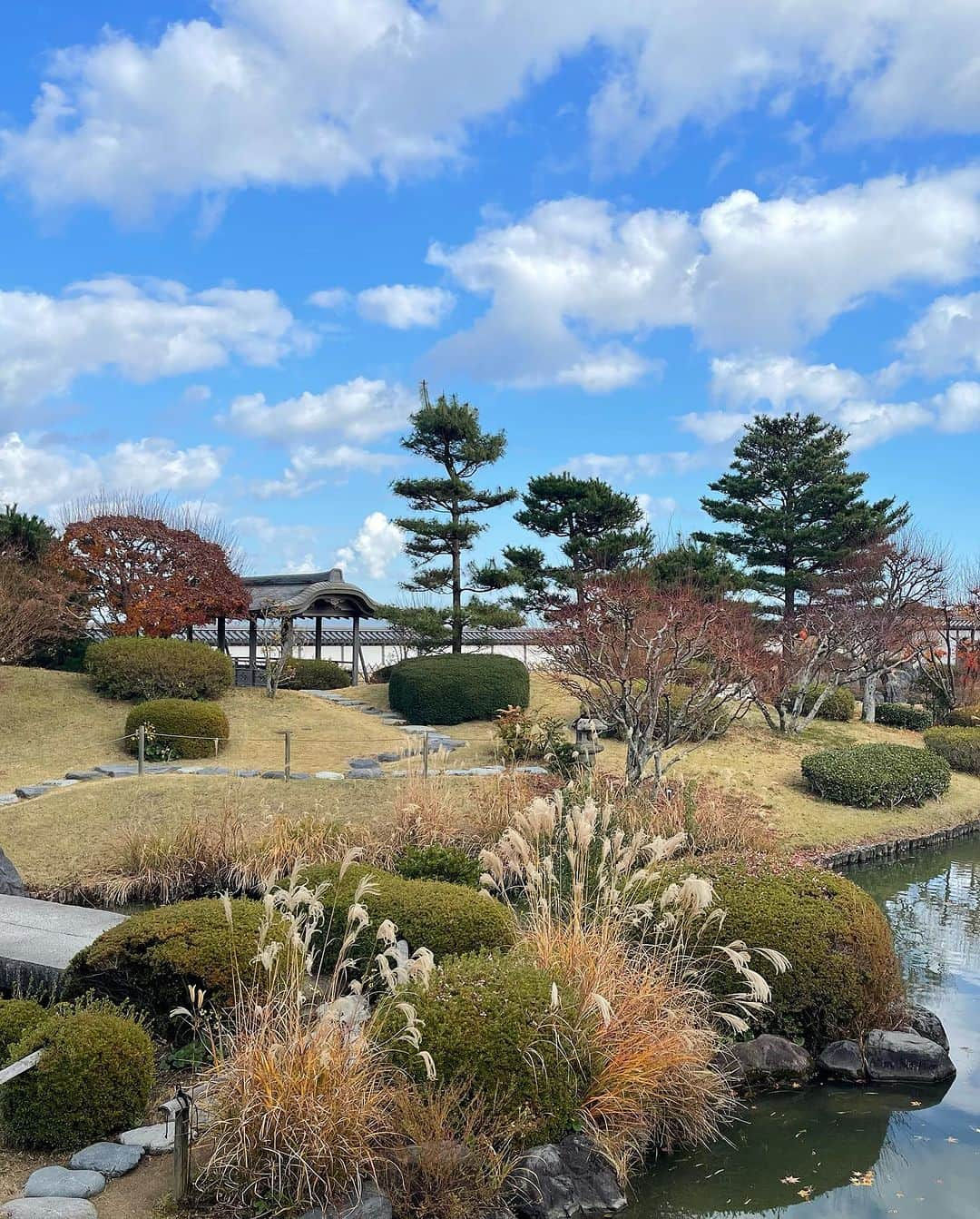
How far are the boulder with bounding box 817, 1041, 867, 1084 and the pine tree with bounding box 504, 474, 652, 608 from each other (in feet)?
53.2

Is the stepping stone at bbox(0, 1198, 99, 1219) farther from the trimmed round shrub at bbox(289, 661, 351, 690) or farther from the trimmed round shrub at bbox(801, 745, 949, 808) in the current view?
the trimmed round shrub at bbox(289, 661, 351, 690)

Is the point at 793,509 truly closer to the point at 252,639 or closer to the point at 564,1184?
the point at 252,639

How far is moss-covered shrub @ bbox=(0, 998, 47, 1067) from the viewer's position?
181 inches

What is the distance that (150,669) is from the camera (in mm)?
16484

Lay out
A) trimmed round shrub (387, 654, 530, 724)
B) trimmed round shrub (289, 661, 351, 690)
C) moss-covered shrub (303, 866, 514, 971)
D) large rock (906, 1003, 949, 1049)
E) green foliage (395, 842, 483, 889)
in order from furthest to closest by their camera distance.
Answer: trimmed round shrub (289, 661, 351, 690), trimmed round shrub (387, 654, 530, 724), green foliage (395, 842, 483, 889), large rock (906, 1003, 949, 1049), moss-covered shrub (303, 866, 514, 971)

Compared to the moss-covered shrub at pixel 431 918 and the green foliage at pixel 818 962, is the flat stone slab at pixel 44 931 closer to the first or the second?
the moss-covered shrub at pixel 431 918

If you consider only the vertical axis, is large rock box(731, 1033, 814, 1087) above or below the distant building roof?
below

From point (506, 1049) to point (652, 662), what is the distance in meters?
7.20

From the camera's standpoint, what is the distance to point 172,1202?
376cm

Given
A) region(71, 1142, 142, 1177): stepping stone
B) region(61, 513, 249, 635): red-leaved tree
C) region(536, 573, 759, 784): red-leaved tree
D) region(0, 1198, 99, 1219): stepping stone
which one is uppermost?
region(61, 513, 249, 635): red-leaved tree

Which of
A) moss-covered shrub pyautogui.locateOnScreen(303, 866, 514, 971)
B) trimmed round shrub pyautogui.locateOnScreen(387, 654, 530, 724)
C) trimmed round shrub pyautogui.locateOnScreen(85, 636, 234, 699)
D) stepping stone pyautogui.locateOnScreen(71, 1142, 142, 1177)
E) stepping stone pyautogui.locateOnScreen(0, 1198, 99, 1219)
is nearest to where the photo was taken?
stepping stone pyautogui.locateOnScreen(0, 1198, 99, 1219)

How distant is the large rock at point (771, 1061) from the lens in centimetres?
561

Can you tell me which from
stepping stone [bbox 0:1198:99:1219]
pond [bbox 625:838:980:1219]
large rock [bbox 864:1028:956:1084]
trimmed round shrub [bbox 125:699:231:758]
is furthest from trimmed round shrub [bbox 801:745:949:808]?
stepping stone [bbox 0:1198:99:1219]

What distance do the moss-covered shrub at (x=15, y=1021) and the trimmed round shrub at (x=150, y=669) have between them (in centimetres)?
1207
